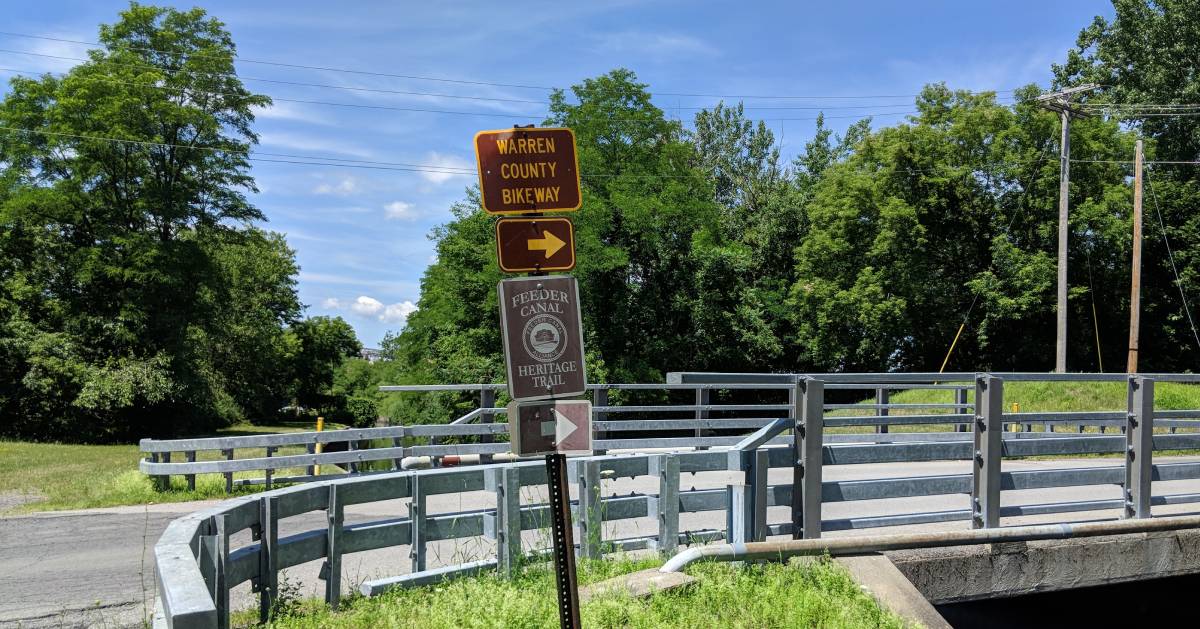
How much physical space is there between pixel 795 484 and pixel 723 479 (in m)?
6.58

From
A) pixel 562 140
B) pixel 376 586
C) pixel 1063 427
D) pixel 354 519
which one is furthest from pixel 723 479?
pixel 1063 427

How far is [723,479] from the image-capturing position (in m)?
13.6

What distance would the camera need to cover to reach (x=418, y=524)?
6.70 metres

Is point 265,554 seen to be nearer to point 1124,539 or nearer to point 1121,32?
point 1124,539

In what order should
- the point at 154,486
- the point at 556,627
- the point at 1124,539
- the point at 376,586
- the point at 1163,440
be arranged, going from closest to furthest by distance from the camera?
1. the point at 556,627
2. the point at 376,586
3. the point at 1124,539
4. the point at 1163,440
5. the point at 154,486

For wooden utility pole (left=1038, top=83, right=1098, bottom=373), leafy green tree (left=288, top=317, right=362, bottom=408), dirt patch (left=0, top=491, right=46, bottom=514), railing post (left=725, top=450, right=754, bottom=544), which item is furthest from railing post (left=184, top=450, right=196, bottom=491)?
leafy green tree (left=288, top=317, right=362, bottom=408)

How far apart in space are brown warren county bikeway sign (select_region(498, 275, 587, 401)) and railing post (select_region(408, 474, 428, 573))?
2316mm

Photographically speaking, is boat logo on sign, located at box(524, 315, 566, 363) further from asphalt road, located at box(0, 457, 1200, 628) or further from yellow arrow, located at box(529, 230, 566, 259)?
asphalt road, located at box(0, 457, 1200, 628)

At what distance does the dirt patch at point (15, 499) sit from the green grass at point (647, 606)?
32.3 feet

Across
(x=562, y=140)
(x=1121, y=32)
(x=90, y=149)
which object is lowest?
(x=562, y=140)

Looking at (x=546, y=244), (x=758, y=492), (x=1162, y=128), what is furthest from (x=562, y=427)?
(x=1162, y=128)

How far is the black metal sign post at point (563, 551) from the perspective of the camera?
443 centimetres

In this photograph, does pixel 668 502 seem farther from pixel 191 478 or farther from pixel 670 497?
pixel 191 478

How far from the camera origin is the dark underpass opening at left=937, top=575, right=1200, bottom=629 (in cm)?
902
